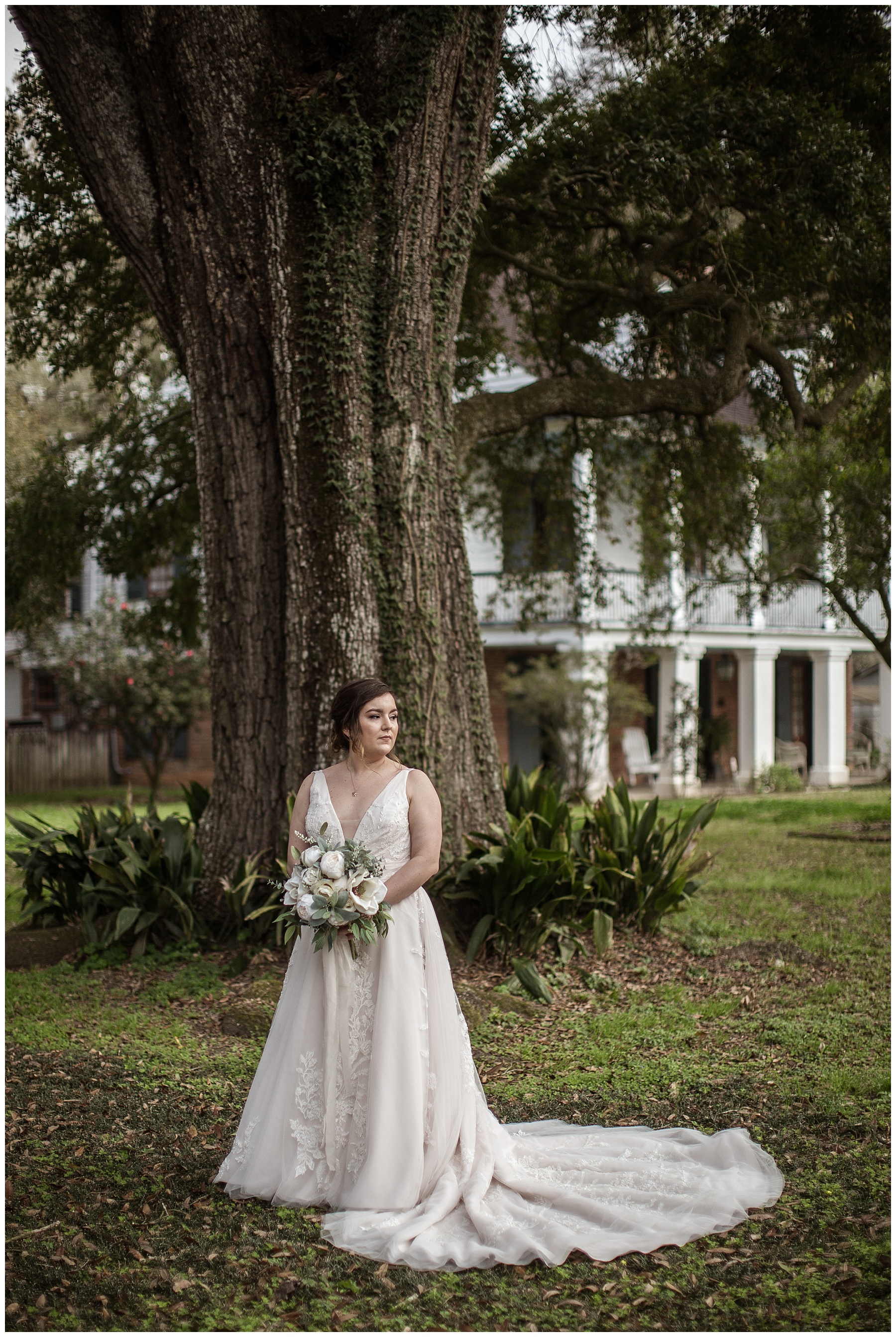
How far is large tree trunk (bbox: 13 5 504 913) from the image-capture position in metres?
6.61

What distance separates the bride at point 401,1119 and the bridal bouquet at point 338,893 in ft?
0.37

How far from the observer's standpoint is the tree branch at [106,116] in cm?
667

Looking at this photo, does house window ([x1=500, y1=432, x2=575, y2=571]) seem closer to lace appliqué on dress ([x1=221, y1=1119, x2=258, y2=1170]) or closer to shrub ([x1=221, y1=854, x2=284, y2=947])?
shrub ([x1=221, y1=854, x2=284, y2=947])

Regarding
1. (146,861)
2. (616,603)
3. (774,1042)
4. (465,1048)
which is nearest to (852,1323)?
(465,1048)

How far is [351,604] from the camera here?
662cm

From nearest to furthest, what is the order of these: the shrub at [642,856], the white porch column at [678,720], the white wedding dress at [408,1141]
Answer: the white wedding dress at [408,1141], the shrub at [642,856], the white porch column at [678,720]

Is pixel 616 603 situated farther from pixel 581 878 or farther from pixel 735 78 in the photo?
pixel 581 878

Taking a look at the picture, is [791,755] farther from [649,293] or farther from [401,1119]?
[401,1119]

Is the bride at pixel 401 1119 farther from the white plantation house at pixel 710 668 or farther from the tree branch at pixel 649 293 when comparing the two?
the white plantation house at pixel 710 668

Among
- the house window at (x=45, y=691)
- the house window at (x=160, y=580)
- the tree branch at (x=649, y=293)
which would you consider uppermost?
the tree branch at (x=649, y=293)

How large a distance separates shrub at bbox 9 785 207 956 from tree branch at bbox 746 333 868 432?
653 centimetres

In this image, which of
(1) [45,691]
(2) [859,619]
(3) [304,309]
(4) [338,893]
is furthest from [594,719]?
(4) [338,893]

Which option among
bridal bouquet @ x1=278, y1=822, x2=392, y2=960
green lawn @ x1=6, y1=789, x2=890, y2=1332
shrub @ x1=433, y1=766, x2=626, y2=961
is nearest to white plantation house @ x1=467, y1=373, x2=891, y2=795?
shrub @ x1=433, y1=766, x2=626, y2=961

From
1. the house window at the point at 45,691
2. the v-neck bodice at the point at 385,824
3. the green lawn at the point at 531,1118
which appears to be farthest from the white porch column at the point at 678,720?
the v-neck bodice at the point at 385,824
